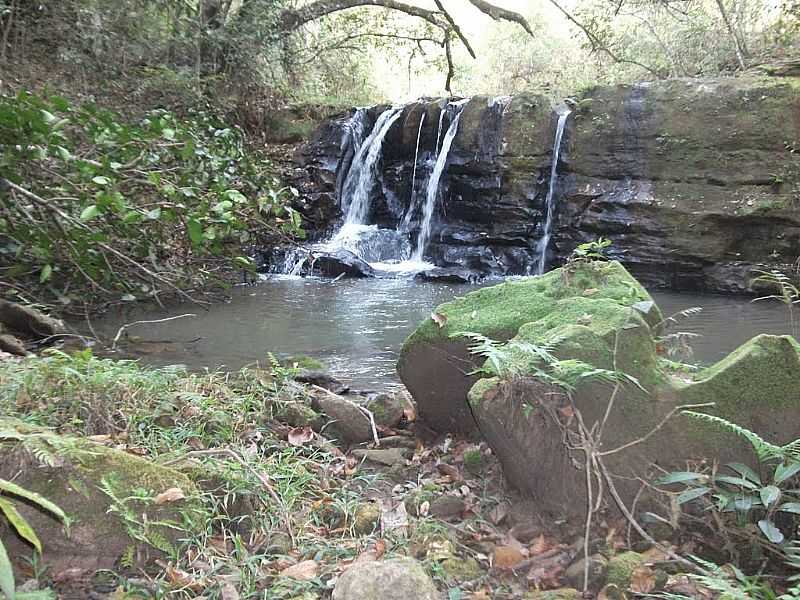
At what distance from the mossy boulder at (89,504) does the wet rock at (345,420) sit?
4.74ft

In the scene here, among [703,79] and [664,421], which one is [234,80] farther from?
[664,421]

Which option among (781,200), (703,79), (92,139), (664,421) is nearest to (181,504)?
(664,421)

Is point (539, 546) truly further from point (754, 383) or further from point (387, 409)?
point (387, 409)

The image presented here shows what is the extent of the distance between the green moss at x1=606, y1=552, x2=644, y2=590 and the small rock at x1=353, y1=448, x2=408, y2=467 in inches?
53.7

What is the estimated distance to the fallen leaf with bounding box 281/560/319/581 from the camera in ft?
7.04

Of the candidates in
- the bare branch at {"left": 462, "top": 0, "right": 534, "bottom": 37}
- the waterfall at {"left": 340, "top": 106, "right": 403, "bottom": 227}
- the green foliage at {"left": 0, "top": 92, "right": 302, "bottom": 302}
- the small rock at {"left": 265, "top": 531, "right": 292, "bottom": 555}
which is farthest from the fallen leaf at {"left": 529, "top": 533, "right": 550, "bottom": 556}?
the bare branch at {"left": 462, "top": 0, "right": 534, "bottom": 37}

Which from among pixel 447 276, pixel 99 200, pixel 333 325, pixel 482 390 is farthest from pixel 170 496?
pixel 447 276

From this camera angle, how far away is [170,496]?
7.39ft

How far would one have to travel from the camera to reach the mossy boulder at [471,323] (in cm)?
353

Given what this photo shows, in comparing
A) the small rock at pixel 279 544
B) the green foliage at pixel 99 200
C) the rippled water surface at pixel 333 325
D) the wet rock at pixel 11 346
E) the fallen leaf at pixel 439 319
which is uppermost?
the green foliage at pixel 99 200

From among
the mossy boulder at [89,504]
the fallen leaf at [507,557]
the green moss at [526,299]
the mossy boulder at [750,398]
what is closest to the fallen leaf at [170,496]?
the mossy boulder at [89,504]

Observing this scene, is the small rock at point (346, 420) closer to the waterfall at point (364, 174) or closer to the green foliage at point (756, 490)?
the green foliage at point (756, 490)

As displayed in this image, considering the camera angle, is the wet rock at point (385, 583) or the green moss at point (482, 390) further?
the green moss at point (482, 390)

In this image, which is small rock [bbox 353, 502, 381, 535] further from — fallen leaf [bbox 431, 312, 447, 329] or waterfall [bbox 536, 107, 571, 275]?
waterfall [bbox 536, 107, 571, 275]
